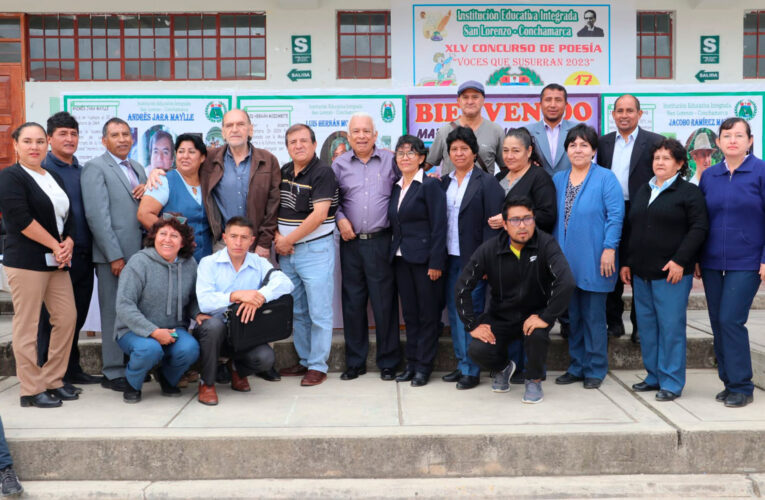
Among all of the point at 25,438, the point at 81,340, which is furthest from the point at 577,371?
the point at 81,340

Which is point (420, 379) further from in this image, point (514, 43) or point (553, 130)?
point (514, 43)

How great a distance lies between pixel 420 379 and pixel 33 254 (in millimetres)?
2688

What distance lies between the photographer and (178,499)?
343cm

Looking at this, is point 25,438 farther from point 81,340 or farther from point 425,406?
point 425,406

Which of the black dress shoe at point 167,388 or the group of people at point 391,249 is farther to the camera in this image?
the black dress shoe at point 167,388

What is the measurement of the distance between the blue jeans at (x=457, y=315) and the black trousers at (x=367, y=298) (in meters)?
0.41

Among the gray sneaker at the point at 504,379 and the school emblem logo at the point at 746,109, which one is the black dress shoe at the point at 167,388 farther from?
the school emblem logo at the point at 746,109

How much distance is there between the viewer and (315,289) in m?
4.79

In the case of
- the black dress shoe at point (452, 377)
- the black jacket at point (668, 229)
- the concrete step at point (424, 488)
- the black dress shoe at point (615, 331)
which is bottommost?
the concrete step at point (424, 488)

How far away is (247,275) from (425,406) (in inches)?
58.7

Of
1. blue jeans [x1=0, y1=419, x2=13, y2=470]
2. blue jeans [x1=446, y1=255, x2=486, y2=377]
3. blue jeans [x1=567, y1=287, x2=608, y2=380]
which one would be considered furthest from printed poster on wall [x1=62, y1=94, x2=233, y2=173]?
blue jeans [x1=567, y1=287, x2=608, y2=380]

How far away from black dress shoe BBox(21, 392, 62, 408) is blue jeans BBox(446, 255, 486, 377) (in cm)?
269

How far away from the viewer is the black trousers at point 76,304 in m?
4.55

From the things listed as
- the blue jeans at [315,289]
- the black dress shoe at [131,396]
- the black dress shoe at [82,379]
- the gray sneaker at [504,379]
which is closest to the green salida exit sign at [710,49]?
the gray sneaker at [504,379]
